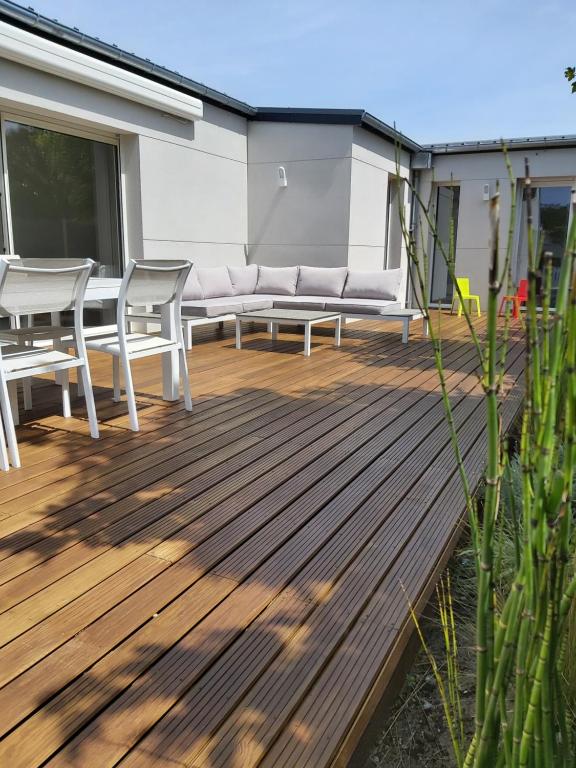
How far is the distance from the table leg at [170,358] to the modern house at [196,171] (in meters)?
2.21

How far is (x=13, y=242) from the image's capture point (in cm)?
568

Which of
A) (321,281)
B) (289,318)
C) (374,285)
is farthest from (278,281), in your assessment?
→ (289,318)

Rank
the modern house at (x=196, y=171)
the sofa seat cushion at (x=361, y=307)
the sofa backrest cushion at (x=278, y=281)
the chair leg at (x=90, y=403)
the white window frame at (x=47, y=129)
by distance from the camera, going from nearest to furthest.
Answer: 1. the chair leg at (x=90, y=403)
2. the white window frame at (x=47, y=129)
3. the modern house at (x=196, y=171)
4. the sofa seat cushion at (x=361, y=307)
5. the sofa backrest cushion at (x=278, y=281)

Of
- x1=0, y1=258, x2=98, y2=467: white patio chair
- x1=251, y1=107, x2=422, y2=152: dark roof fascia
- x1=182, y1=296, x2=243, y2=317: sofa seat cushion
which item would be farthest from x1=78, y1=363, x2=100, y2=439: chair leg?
x1=251, y1=107, x2=422, y2=152: dark roof fascia

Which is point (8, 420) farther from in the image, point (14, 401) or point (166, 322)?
point (166, 322)

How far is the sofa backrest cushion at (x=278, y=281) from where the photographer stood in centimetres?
805

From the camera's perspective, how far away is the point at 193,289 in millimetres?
6906

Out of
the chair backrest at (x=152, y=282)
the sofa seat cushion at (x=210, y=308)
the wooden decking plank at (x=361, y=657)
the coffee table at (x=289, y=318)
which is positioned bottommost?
the wooden decking plank at (x=361, y=657)

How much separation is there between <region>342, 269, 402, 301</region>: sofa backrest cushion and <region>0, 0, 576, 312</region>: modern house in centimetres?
92

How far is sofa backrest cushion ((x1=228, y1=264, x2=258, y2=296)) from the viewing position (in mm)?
7836

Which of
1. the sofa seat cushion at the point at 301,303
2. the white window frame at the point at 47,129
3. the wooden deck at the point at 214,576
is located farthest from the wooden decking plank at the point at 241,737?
the sofa seat cushion at the point at 301,303

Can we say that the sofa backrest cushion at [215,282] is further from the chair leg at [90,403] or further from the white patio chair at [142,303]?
the chair leg at [90,403]

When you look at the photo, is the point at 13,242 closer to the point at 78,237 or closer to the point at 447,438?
the point at 78,237

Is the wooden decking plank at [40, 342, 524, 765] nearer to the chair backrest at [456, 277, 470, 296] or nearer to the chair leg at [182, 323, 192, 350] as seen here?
the chair leg at [182, 323, 192, 350]
